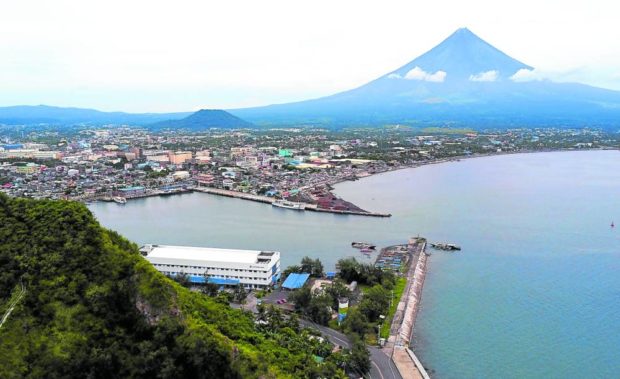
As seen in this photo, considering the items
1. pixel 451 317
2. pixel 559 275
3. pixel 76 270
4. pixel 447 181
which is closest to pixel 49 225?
pixel 76 270

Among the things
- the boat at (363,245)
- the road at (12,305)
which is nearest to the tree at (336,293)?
the boat at (363,245)

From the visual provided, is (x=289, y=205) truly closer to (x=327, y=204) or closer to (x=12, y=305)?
(x=327, y=204)

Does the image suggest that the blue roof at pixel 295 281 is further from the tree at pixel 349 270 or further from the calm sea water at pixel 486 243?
the calm sea water at pixel 486 243

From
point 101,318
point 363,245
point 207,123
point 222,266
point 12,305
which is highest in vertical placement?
point 12,305

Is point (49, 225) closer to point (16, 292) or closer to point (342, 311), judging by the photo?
point (16, 292)

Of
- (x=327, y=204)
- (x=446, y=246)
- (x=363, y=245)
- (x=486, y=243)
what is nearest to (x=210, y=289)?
(x=363, y=245)

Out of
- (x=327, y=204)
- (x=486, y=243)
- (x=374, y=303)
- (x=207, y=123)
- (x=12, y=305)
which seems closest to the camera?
(x=12, y=305)
